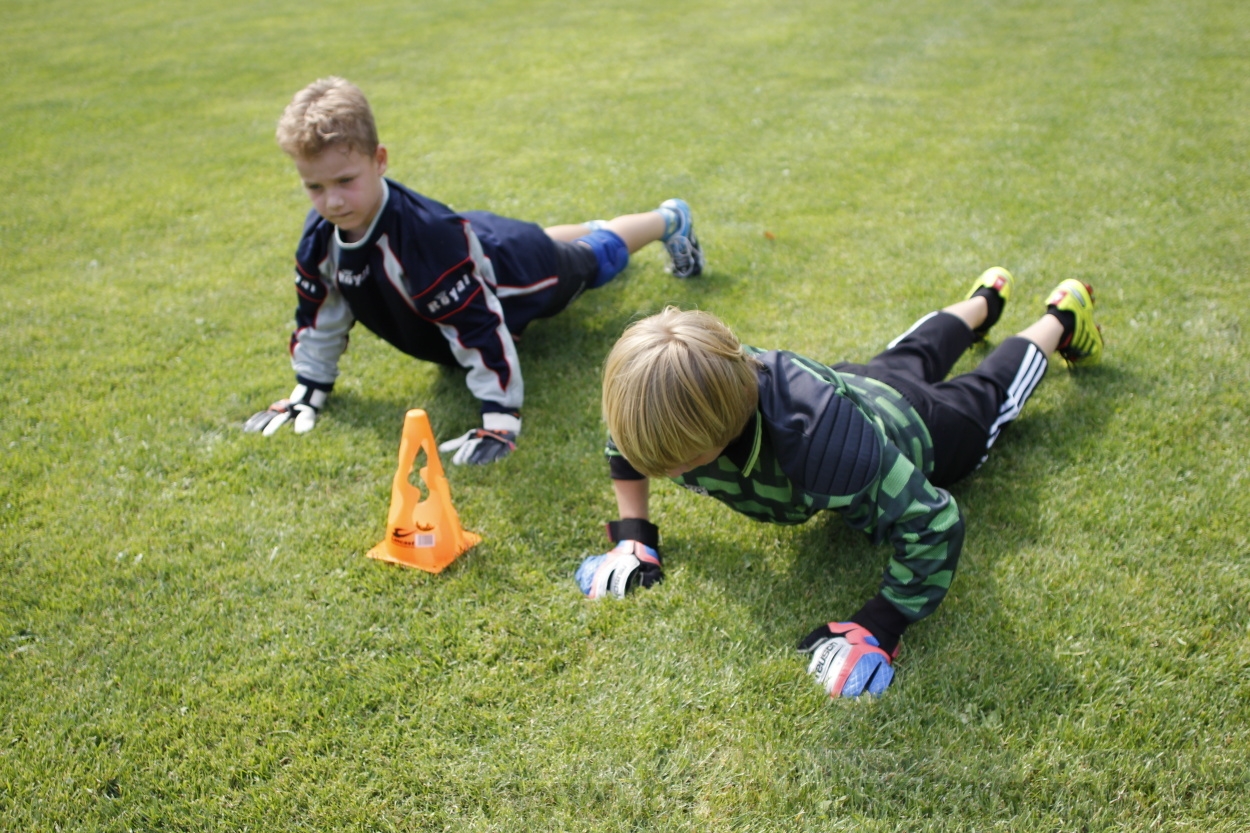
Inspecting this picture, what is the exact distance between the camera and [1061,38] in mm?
11461

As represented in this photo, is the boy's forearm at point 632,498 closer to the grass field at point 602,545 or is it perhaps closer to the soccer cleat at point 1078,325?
the grass field at point 602,545

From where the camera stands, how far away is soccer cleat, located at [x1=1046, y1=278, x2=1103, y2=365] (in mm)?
4203

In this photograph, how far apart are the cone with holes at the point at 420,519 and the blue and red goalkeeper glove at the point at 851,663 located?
4.70 feet

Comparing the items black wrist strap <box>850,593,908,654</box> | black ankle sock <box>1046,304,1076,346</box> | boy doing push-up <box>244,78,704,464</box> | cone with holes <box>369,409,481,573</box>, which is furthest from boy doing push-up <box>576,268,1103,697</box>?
boy doing push-up <box>244,78,704,464</box>

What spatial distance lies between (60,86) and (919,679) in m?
13.6

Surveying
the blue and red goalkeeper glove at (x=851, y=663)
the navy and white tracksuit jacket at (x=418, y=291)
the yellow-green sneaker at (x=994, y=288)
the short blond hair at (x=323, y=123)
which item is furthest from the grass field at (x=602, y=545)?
the short blond hair at (x=323, y=123)

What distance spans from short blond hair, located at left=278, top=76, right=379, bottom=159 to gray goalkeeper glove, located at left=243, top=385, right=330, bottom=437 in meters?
1.21

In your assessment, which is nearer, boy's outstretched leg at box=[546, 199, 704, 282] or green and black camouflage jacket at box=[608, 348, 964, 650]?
green and black camouflage jacket at box=[608, 348, 964, 650]

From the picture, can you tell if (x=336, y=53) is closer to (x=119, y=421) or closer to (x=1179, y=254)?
(x=119, y=421)

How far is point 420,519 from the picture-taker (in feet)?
11.1

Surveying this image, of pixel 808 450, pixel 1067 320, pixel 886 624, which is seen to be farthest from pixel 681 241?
pixel 886 624

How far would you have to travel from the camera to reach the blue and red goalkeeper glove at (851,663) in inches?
109

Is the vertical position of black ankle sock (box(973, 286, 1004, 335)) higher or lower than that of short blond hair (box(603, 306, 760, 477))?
lower

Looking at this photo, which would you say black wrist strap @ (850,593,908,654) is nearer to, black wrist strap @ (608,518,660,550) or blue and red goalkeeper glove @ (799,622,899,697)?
blue and red goalkeeper glove @ (799,622,899,697)
